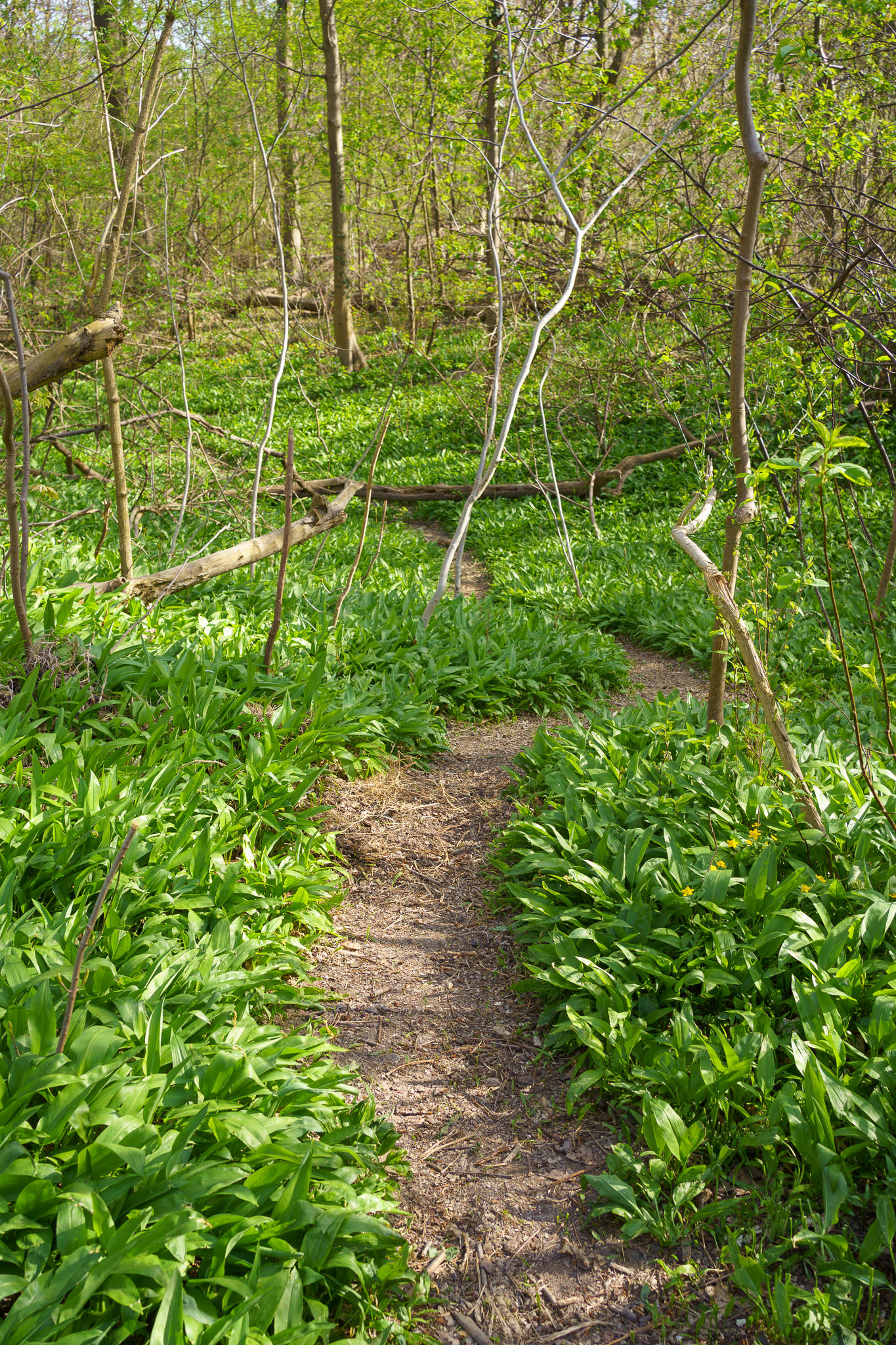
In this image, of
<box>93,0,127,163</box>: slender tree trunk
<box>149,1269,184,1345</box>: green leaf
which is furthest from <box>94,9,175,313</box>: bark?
<box>93,0,127,163</box>: slender tree trunk

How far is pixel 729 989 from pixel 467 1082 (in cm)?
84

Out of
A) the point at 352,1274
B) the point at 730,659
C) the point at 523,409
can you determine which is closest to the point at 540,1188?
the point at 352,1274

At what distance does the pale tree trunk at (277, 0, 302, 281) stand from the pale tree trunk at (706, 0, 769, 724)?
12.0 meters

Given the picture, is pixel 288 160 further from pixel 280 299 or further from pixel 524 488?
pixel 524 488

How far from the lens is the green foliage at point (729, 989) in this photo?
2.02 metres

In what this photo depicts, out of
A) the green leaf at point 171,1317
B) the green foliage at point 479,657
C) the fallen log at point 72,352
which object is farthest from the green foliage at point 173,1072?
the green foliage at point 479,657

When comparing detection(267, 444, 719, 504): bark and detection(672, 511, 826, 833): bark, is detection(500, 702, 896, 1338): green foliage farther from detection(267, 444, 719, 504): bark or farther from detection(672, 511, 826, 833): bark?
detection(267, 444, 719, 504): bark

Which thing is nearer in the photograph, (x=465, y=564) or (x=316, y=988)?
(x=316, y=988)

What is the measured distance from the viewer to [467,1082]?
256cm

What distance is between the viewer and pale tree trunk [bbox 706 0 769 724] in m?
2.92

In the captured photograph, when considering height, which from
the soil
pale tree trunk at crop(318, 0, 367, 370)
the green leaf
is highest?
pale tree trunk at crop(318, 0, 367, 370)

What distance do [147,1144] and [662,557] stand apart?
21.3 feet

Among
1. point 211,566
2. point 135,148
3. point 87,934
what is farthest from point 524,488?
point 87,934

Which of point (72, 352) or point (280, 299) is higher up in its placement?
point (280, 299)
